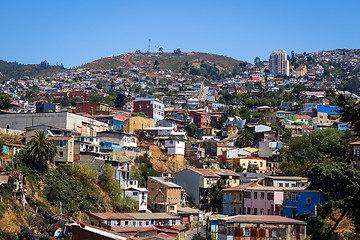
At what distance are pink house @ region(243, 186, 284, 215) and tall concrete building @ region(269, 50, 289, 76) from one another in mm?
144945

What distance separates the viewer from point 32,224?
39.1 meters

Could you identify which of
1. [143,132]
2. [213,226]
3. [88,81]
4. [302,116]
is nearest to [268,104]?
[302,116]

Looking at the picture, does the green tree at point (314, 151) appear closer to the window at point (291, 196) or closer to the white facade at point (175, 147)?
the window at point (291, 196)

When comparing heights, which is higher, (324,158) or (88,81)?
(88,81)

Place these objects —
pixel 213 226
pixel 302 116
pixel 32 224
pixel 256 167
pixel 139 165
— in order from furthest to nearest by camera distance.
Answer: pixel 302 116 → pixel 256 167 → pixel 139 165 → pixel 213 226 → pixel 32 224

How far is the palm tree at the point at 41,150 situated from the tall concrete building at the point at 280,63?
499 ft

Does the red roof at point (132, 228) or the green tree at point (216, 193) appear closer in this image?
the red roof at point (132, 228)

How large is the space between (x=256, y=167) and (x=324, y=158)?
8.78 metres

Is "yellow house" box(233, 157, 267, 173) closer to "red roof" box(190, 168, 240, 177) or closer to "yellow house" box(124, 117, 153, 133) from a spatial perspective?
"red roof" box(190, 168, 240, 177)

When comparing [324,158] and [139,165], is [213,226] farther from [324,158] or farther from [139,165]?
[324,158]

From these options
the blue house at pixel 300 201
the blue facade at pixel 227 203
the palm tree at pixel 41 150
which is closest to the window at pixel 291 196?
the blue house at pixel 300 201

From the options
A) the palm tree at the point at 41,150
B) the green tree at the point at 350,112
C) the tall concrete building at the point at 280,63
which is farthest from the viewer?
the tall concrete building at the point at 280,63

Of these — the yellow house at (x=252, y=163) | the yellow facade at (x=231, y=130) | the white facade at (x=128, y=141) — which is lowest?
the yellow house at (x=252, y=163)

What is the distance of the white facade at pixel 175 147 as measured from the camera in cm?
6819
